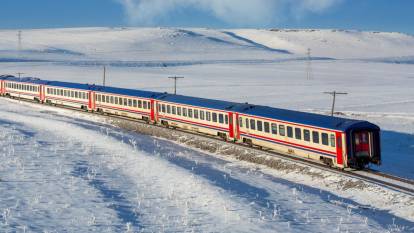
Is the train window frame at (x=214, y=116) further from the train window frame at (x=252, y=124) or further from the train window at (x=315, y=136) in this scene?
the train window at (x=315, y=136)

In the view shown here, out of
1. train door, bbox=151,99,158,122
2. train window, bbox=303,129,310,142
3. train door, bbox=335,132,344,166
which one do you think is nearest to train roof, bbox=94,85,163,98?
train door, bbox=151,99,158,122

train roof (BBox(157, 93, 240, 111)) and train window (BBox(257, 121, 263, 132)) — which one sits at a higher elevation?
train roof (BBox(157, 93, 240, 111))

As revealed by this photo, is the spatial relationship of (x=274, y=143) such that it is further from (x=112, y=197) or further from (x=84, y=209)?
(x=84, y=209)

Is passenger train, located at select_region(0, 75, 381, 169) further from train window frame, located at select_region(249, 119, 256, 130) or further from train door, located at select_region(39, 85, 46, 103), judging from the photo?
train door, located at select_region(39, 85, 46, 103)

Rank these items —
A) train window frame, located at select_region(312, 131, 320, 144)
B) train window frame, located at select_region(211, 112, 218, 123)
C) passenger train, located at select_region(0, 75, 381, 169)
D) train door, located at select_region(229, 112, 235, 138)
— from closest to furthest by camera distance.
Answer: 1. passenger train, located at select_region(0, 75, 381, 169)
2. train window frame, located at select_region(312, 131, 320, 144)
3. train door, located at select_region(229, 112, 235, 138)
4. train window frame, located at select_region(211, 112, 218, 123)

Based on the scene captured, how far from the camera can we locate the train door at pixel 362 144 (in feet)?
79.3

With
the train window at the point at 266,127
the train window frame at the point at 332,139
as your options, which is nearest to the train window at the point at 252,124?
the train window at the point at 266,127

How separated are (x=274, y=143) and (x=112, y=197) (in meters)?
11.7

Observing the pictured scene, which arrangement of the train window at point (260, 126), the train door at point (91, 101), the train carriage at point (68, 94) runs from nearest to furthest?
the train window at point (260, 126) < the train door at point (91, 101) < the train carriage at point (68, 94)

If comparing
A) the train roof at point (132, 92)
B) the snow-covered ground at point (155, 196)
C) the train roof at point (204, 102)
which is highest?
the train roof at point (132, 92)

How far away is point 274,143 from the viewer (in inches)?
1126

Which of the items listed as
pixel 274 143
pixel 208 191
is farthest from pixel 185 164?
pixel 208 191

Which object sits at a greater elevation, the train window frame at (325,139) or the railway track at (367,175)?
the train window frame at (325,139)

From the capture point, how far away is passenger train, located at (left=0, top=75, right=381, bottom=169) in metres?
24.4
